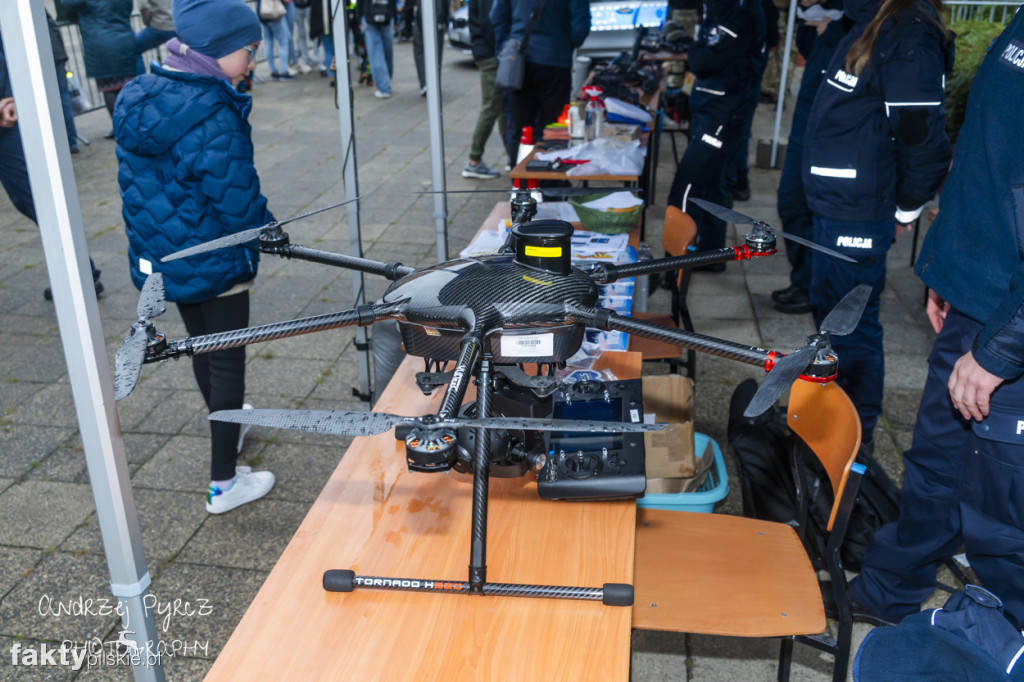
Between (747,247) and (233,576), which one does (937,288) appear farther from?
(233,576)

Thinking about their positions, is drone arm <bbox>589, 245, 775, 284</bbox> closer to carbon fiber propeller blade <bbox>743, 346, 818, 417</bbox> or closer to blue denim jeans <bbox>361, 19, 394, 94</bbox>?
carbon fiber propeller blade <bbox>743, 346, 818, 417</bbox>

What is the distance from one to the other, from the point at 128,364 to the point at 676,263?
4.03 ft

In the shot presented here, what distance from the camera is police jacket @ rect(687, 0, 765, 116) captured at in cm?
486

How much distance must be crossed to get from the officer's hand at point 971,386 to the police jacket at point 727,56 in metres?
3.28

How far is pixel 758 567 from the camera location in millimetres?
2252

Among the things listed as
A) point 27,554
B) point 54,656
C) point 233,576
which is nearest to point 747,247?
point 233,576

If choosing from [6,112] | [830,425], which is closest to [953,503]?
[830,425]

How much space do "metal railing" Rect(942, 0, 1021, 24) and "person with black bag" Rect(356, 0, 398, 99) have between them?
6123mm

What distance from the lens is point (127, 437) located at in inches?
150

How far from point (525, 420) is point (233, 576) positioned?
2.15m

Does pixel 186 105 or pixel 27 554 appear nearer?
pixel 186 105

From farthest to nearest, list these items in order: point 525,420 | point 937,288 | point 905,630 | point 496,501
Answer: point 937,288 < point 496,501 < point 905,630 < point 525,420

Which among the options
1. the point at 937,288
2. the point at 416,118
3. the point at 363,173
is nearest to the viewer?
the point at 937,288

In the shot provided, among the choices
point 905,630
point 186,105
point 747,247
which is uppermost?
point 186,105
